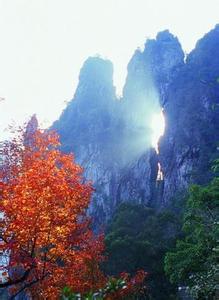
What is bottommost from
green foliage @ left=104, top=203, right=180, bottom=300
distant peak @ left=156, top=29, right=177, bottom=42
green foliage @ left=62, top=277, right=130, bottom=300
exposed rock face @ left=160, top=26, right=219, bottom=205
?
green foliage @ left=62, top=277, right=130, bottom=300

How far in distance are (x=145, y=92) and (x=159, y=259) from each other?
52130mm

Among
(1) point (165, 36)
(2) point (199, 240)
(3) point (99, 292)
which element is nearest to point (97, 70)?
(1) point (165, 36)

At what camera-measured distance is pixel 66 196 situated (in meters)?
10.8

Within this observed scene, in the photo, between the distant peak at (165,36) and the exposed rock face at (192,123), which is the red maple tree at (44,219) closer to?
the exposed rock face at (192,123)

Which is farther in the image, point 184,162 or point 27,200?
point 184,162

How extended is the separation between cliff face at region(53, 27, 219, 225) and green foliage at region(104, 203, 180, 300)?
1637 centimetres

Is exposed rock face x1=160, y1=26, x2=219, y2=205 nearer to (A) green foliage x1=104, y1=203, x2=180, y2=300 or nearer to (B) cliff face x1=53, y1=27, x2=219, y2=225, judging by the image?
(B) cliff face x1=53, y1=27, x2=219, y2=225

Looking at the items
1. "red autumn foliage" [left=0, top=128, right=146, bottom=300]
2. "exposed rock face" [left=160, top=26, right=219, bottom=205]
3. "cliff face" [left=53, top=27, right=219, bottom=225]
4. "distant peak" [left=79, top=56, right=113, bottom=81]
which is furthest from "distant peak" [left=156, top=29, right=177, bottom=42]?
"red autumn foliage" [left=0, top=128, right=146, bottom=300]

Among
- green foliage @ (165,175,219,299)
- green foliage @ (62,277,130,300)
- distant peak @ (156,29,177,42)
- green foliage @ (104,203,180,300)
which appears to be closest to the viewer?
green foliage @ (62,277,130,300)

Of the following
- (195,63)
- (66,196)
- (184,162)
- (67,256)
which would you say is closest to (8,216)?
(66,196)

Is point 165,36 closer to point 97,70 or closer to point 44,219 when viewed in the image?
point 97,70

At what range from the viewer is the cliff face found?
61.6 metres

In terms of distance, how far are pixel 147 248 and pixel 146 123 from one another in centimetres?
A: 4873

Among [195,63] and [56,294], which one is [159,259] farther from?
[195,63]
